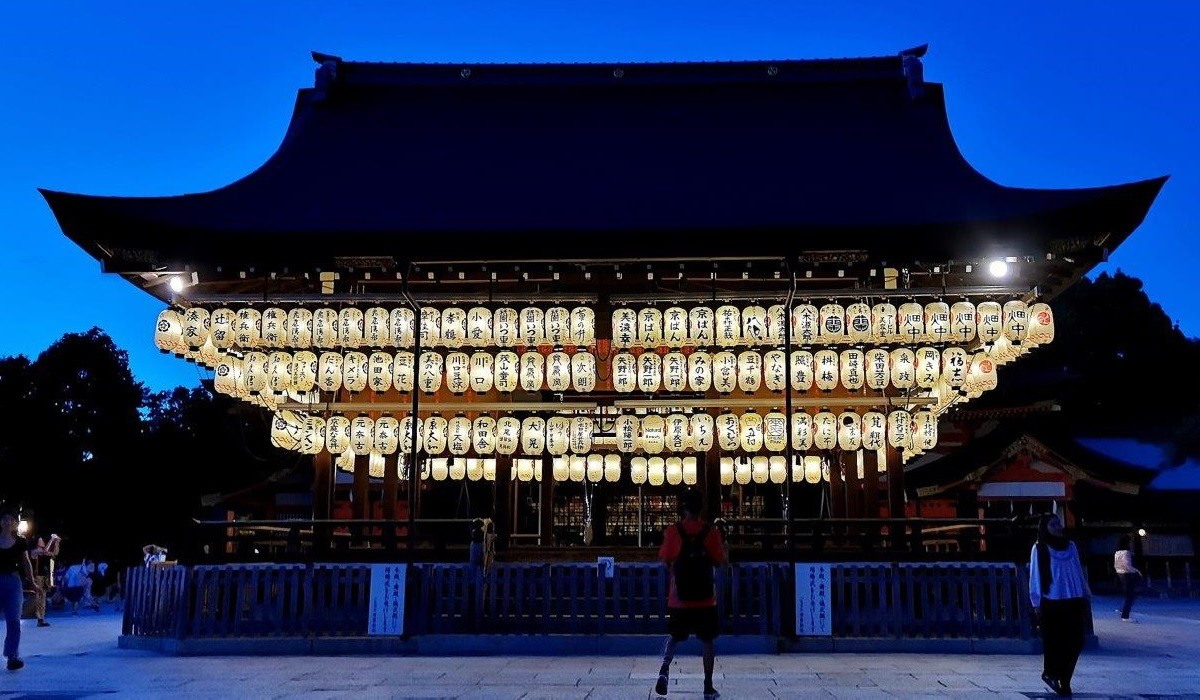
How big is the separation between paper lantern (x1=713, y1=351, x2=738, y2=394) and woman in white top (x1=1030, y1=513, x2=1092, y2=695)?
21.6 feet

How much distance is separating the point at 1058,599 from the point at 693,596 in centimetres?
324

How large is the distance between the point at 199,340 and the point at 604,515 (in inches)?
332

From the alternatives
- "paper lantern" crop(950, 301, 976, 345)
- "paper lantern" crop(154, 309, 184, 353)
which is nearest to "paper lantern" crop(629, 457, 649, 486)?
"paper lantern" crop(950, 301, 976, 345)

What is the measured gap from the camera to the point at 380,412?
16.8 metres

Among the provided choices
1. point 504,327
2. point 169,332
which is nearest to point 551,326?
point 504,327

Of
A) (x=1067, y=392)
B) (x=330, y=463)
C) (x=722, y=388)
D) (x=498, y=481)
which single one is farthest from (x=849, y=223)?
(x=1067, y=392)

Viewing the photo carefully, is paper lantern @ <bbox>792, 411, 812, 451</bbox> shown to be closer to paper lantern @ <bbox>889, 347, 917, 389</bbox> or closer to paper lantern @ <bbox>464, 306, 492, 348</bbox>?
paper lantern @ <bbox>889, 347, 917, 389</bbox>

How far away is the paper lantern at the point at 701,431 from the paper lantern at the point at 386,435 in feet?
15.5

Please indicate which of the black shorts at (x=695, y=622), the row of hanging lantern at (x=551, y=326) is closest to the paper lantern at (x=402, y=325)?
the row of hanging lantern at (x=551, y=326)

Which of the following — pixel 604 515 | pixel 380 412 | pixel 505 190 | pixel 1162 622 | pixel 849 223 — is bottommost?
pixel 1162 622

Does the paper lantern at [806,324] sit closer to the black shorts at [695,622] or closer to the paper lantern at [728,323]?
the paper lantern at [728,323]

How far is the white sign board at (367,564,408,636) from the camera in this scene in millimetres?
12633

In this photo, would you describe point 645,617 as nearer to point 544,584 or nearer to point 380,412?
point 544,584

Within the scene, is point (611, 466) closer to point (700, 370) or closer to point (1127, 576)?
point (700, 370)
